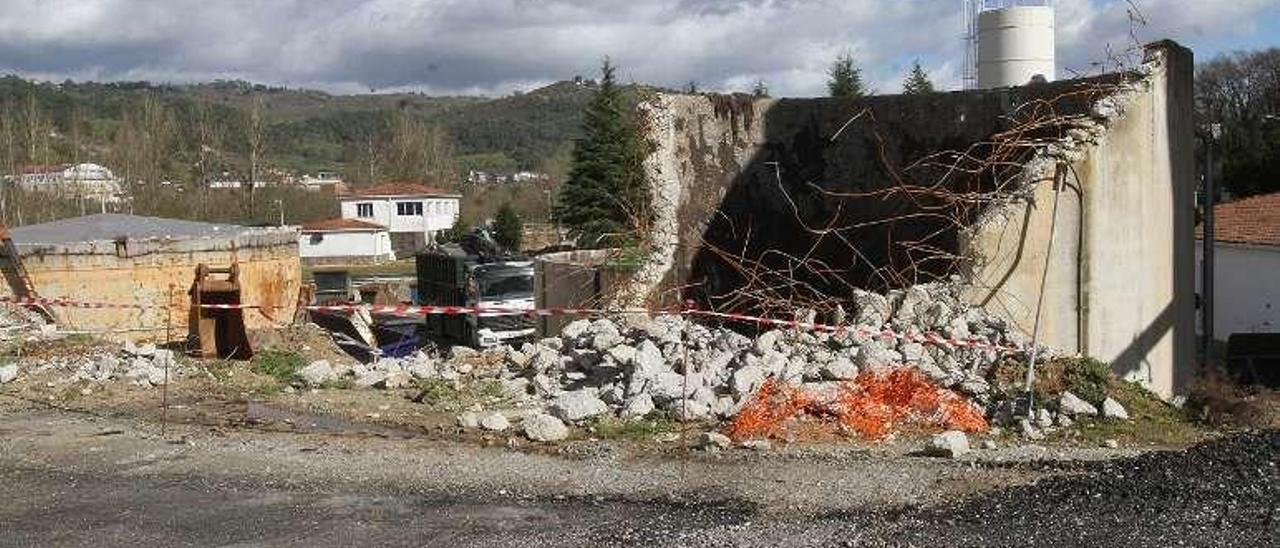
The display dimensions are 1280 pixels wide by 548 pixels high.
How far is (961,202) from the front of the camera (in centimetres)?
1379

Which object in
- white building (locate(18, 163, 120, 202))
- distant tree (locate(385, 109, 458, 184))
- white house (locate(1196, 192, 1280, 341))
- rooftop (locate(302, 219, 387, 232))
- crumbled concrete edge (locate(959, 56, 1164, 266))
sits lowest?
white house (locate(1196, 192, 1280, 341))

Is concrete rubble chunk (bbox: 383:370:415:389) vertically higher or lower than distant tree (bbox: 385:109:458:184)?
lower

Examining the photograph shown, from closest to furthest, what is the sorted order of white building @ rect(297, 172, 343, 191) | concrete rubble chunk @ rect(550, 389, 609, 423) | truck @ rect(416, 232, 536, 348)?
concrete rubble chunk @ rect(550, 389, 609, 423), truck @ rect(416, 232, 536, 348), white building @ rect(297, 172, 343, 191)

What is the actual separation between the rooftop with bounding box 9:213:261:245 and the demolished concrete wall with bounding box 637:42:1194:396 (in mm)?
9907

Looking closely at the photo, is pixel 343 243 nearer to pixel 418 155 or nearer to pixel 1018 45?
pixel 418 155

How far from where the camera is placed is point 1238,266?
37844mm

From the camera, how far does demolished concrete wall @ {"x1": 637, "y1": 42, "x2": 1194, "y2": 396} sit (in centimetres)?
1282

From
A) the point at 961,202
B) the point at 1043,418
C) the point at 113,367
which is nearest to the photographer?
the point at 1043,418

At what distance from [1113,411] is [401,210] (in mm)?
83755

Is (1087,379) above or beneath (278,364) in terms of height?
above

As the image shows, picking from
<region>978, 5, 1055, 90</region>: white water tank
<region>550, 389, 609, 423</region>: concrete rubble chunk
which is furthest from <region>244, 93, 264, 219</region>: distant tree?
<region>550, 389, 609, 423</region>: concrete rubble chunk

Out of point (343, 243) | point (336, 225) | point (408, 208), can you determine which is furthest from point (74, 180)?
point (408, 208)

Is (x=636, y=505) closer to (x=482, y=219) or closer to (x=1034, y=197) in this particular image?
(x=1034, y=197)

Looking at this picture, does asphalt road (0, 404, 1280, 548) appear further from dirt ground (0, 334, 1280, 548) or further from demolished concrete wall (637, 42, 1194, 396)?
demolished concrete wall (637, 42, 1194, 396)
